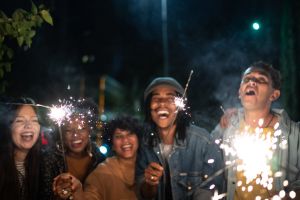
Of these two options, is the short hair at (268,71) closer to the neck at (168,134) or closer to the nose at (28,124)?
the neck at (168,134)

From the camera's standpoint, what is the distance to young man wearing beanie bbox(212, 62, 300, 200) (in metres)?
5.14

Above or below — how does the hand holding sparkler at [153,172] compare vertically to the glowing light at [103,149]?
below

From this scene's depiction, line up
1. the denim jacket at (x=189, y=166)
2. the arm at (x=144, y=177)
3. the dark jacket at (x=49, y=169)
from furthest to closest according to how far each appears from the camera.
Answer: the denim jacket at (x=189, y=166)
the dark jacket at (x=49, y=169)
the arm at (x=144, y=177)

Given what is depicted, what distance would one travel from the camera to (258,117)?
17.8 feet

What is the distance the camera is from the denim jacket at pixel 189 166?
5.35 meters

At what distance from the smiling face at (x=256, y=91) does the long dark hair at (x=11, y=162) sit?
2692 mm

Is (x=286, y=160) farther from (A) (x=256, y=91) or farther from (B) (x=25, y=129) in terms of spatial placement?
(B) (x=25, y=129)

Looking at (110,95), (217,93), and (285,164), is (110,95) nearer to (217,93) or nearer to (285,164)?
(217,93)

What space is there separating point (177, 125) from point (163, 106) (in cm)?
38

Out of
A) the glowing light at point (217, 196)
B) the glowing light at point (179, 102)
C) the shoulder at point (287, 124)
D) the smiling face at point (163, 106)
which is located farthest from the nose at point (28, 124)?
the shoulder at point (287, 124)

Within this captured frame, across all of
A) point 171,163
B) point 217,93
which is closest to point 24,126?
point 171,163

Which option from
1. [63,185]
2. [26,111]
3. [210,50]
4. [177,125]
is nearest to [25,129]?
[26,111]

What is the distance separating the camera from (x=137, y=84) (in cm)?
3744

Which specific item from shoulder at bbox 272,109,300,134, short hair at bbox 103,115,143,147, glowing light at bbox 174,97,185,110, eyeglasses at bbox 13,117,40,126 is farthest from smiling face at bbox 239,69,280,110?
eyeglasses at bbox 13,117,40,126
